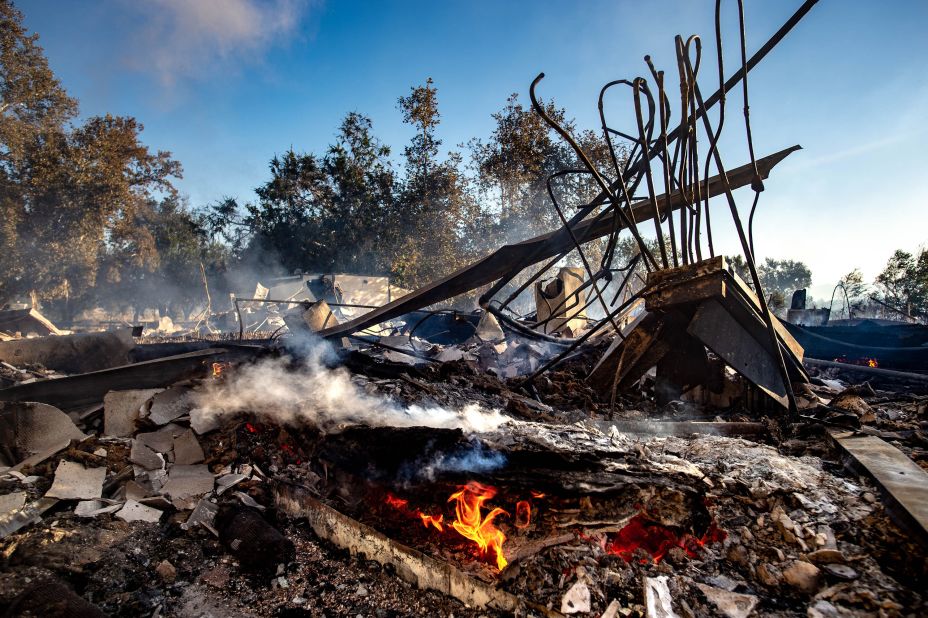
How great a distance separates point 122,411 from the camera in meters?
3.99

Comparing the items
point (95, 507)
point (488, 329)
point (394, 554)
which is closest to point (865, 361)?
point (488, 329)

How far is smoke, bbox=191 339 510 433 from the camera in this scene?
3.30 meters

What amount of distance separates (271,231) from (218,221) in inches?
233

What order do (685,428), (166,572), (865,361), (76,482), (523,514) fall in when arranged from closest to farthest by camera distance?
(523,514) → (166,572) → (76,482) → (685,428) → (865,361)

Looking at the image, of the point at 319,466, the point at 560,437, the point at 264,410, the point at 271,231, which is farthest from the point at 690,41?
the point at 271,231

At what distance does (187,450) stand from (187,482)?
1.41 feet

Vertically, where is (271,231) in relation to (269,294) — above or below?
above

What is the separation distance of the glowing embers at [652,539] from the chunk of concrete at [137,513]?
Answer: 2.90m

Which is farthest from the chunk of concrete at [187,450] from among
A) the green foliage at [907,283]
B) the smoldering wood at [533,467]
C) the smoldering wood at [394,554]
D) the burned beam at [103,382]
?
the green foliage at [907,283]

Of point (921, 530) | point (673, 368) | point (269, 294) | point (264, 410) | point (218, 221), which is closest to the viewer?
point (921, 530)

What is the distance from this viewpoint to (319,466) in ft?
9.28

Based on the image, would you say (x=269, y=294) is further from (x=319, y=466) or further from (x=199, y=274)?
(x=319, y=466)

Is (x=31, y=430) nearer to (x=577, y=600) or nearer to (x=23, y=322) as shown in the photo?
(x=577, y=600)

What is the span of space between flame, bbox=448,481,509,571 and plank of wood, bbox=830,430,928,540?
1706 mm
